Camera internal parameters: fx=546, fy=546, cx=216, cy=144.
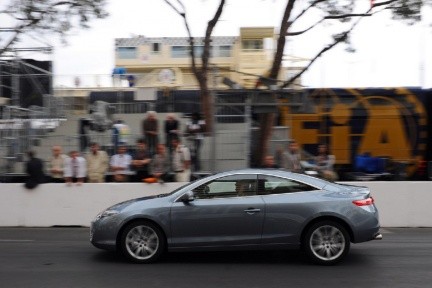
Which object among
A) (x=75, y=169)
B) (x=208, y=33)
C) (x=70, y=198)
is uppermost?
(x=208, y=33)

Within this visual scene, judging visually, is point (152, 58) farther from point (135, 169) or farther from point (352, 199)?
point (352, 199)

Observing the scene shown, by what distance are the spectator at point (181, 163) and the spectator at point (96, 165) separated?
1.73 metres

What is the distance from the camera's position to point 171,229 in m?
7.93

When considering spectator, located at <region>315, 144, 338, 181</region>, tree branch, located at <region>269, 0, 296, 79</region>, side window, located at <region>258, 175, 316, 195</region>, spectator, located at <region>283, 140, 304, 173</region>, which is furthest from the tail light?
tree branch, located at <region>269, 0, 296, 79</region>

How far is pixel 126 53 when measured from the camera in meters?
57.7

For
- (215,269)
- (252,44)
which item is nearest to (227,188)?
(215,269)

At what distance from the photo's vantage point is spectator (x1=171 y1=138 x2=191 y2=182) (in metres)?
13.4

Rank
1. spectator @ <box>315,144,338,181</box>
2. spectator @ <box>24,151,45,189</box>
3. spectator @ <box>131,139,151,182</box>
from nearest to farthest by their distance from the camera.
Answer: spectator @ <box>24,151,45,189</box> → spectator @ <box>131,139,151,182</box> → spectator @ <box>315,144,338,181</box>

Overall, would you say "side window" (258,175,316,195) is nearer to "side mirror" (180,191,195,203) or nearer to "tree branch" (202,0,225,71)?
"side mirror" (180,191,195,203)

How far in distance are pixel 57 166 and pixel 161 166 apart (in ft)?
8.83

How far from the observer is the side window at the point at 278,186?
26.5 feet

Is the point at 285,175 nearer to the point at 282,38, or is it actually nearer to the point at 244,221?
the point at 244,221

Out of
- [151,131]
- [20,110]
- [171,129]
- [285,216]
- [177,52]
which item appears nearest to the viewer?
[285,216]

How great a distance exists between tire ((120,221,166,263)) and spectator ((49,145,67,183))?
6.18m
